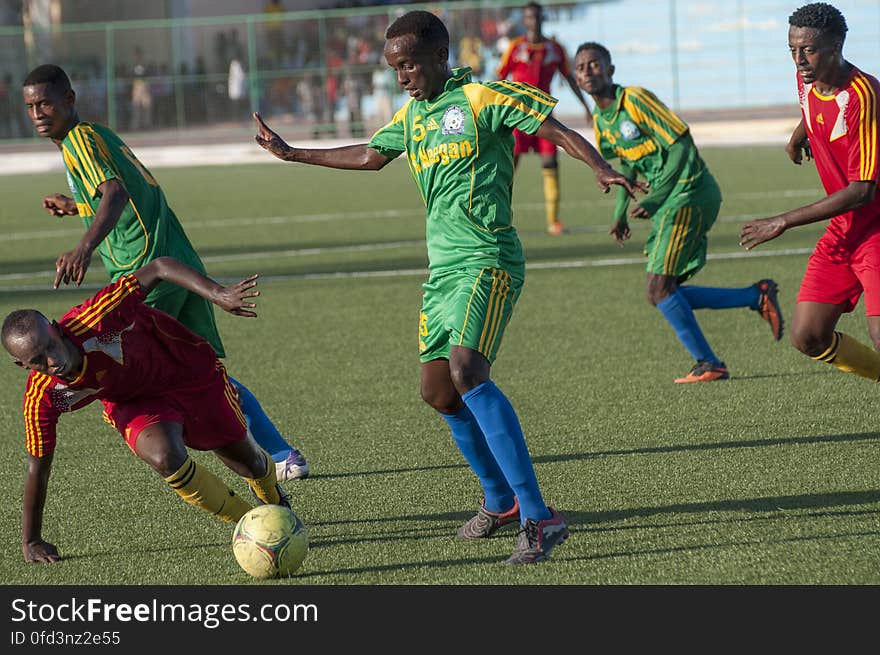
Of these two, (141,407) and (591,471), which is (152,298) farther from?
(591,471)

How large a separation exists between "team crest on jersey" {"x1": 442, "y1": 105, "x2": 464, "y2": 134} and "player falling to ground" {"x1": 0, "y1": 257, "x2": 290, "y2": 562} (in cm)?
96

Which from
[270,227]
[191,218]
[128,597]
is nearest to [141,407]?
[128,597]

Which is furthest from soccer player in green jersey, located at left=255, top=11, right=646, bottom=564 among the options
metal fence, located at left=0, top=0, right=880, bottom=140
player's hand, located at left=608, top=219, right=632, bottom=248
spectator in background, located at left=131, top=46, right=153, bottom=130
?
spectator in background, located at left=131, top=46, right=153, bottom=130

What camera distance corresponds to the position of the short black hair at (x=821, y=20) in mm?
5699

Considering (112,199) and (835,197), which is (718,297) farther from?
(112,199)

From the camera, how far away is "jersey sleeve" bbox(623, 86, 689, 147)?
27.0ft

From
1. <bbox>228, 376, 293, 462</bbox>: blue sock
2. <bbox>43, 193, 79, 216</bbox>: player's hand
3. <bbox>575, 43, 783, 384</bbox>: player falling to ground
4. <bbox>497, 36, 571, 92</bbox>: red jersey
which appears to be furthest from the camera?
<bbox>497, 36, 571, 92</bbox>: red jersey

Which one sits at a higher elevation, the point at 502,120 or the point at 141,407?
the point at 502,120

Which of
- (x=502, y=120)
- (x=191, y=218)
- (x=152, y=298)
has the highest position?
(x=502, y=120)

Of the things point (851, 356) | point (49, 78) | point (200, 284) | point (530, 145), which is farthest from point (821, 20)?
point (530, 145)

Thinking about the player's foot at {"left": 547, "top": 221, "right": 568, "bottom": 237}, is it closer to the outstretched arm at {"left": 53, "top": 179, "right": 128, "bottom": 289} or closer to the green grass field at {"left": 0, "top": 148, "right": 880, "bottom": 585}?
the green grass field at {"left": 0, "top": 148, "right": 880, "bottom": 585}

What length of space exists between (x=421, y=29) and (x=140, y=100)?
100 ft

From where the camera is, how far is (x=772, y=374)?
8227 millimetres

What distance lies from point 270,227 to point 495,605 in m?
13.6
